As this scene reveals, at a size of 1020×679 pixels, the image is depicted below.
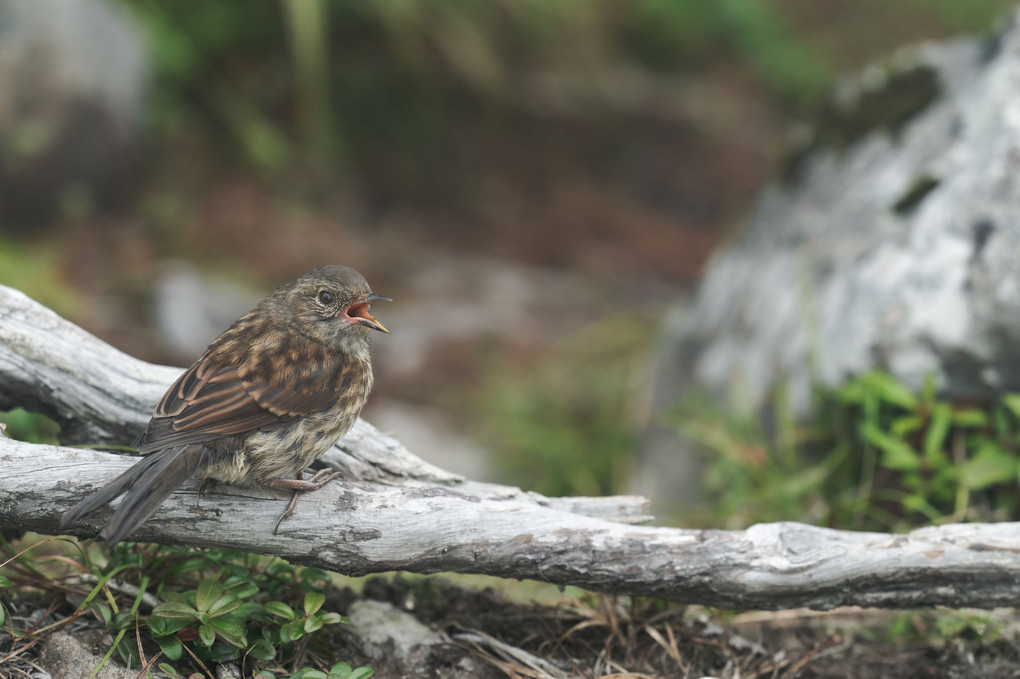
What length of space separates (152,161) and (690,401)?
499 centimetres

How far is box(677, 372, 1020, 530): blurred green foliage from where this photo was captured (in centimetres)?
395

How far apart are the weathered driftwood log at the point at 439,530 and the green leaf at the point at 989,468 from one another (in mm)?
754

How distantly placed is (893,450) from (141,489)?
9.90 ft

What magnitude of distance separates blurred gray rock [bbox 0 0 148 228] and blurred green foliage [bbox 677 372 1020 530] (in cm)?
523

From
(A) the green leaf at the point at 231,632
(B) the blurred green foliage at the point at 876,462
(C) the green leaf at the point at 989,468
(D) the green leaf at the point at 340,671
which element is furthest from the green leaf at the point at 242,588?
(C) the green leaf at the point at 989,468

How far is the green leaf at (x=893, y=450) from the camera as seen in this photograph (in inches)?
155

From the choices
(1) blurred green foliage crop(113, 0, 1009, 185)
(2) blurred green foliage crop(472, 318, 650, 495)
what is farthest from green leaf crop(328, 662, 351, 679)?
(1) blurred green foliage crop(113, 0, 1009, 185)

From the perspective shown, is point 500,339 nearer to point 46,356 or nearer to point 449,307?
point 449,307

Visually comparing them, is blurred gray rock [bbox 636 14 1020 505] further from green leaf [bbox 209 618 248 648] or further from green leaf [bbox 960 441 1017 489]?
green leaf [bbox 209 618 248 648]

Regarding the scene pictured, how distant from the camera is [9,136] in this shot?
6.62 m

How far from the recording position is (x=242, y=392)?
297 centimetres

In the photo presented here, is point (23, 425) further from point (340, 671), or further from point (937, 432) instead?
point (937, 432)

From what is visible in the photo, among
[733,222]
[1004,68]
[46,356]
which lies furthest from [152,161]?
[1004,68]

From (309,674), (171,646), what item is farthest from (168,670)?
(309,674)
